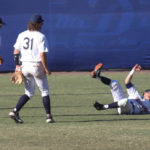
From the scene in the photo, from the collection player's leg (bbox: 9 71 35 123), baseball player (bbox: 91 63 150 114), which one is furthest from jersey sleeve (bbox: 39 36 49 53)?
baseball player (bbox: 91 63 150 114)

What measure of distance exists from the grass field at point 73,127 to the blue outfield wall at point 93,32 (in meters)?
7.81

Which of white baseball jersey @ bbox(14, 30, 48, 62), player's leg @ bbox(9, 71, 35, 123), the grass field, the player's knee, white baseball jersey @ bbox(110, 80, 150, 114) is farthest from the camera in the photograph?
white baseball jersey @ bbox(110, 80, 150, 114)

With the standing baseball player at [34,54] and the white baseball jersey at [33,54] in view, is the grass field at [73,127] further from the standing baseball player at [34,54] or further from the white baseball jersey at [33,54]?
the white baseball jersey at [33,54]

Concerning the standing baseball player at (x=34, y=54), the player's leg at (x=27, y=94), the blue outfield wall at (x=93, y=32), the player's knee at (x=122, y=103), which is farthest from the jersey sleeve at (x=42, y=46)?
the blue outfield wall at (x=93, y=32)

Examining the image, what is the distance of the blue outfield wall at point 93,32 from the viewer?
24625 mm

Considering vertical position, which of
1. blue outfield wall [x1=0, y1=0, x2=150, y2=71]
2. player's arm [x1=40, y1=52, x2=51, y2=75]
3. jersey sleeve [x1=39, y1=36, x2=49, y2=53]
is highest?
jersey sleeve [x1=39, y1=36, x2=49, y2=53]

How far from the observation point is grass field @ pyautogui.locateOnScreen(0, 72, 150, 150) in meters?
8.68

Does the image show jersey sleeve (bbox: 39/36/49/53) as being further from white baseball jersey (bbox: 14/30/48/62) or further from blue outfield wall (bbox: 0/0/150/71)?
blue outfield wall (bbox: 0/0/150/71)

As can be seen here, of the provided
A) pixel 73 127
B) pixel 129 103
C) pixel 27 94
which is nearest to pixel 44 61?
pixel 27 94

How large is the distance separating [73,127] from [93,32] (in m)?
14.6

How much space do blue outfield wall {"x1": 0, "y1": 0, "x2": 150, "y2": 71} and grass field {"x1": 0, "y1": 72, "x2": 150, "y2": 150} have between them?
7.81 meters

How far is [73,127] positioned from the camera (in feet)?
34.0

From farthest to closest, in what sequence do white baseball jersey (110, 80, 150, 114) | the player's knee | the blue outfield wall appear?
the blue outfield wall → white baseball jersey (110, 80, 150, 114) → the player's knee

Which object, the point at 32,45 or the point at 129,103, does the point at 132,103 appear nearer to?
the point at 129,103
